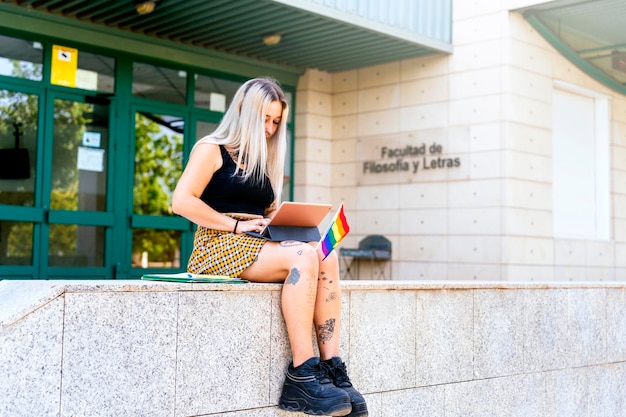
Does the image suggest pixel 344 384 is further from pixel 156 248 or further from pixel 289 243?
pixel 156 248

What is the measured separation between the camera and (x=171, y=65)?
10.5 meters

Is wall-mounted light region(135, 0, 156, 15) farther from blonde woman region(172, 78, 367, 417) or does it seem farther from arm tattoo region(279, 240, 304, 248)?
arm tattoo region(279, 240, 304, 248)

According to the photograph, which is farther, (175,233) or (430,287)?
(175,233)

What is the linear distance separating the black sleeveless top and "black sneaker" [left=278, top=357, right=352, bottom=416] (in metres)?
0.97

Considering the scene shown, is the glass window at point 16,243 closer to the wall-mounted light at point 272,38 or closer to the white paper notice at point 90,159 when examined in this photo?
the white paper notice at point 90,159

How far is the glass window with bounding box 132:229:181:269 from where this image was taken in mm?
10125

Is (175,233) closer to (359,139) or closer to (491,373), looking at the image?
(359,139)

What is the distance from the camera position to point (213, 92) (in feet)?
35.9

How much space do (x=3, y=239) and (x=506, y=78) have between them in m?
6.20

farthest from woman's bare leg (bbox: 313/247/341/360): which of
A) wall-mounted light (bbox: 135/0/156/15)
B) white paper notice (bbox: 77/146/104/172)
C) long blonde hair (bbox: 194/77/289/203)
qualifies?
white paper notice (bbox: 77/146/104/172)

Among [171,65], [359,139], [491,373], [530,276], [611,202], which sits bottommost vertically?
[491,373]

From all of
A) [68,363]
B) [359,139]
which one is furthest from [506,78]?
[68,363]

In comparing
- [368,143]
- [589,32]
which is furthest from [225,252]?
[589,32]

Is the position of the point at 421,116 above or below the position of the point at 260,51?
below
